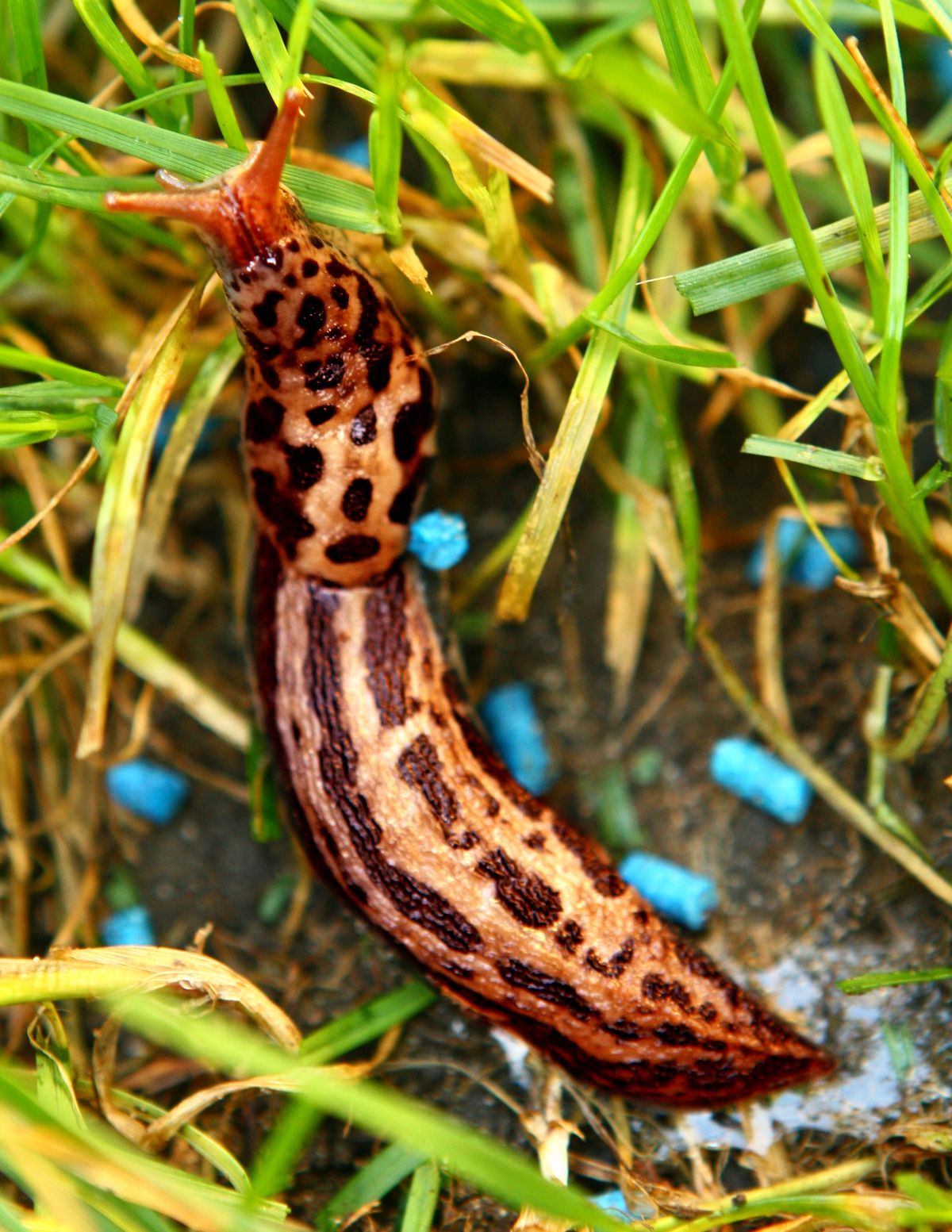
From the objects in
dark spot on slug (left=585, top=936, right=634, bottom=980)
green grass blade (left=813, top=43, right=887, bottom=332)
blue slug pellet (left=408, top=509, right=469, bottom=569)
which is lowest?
dark spot on slug (left=585, top=936, right=634, bottom=980)

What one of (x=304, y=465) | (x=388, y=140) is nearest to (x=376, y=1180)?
(x=304, y=465)

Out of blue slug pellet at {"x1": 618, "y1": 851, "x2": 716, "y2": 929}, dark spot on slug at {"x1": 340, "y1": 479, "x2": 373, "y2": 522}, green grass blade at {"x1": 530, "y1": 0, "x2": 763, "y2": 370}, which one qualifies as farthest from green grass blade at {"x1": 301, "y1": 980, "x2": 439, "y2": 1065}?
green grass blade at {"x1": 530, "y1": 0, "x2": 763, "y2": 370}

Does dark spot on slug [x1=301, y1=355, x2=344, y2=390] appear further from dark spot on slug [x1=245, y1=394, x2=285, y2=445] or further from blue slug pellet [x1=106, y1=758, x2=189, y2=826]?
blue slug pellet [x1=106, y1=758, x2=189, y2=826]

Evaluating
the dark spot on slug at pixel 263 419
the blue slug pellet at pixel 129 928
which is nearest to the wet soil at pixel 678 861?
the blue slug pellet at pixel 129 928

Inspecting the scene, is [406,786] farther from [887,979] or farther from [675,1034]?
[887,979]

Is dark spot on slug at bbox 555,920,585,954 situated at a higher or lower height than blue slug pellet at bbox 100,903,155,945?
higher

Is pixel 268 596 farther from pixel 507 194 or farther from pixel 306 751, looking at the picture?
pixel 507 194

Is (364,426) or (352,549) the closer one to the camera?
(364,426)
